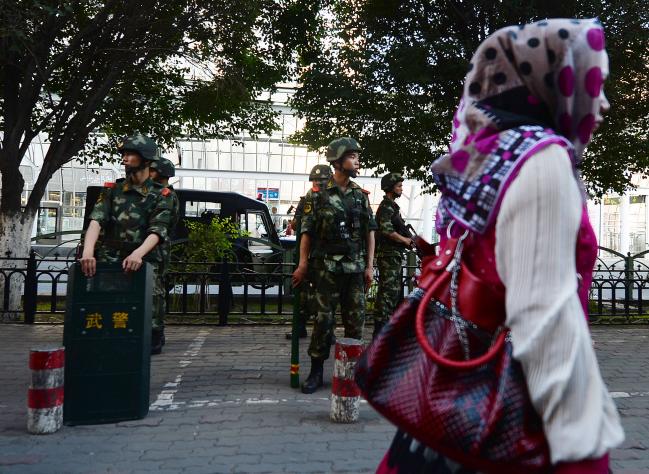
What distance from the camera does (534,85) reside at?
128 cm

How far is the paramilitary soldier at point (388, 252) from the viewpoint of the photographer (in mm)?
7977

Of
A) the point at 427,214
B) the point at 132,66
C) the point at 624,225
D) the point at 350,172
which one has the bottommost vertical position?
the point at 350,172

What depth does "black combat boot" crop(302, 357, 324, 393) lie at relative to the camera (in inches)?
210

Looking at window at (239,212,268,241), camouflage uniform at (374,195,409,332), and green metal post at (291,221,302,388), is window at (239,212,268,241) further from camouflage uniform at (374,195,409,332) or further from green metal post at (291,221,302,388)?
green metal post at (291,221,302,388)

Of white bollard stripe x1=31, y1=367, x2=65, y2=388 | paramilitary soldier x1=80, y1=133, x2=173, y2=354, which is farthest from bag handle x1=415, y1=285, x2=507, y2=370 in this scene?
paramilitary soldier x1=80, y1=133, x2=173, y2=354

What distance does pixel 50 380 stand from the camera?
4172 mm

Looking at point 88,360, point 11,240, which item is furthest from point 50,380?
point 11,240

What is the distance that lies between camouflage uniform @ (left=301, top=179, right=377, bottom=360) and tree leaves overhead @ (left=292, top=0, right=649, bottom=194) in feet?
15.1

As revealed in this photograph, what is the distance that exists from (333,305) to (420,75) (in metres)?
5.15

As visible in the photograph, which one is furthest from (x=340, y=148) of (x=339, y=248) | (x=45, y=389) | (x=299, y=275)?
(x=45, y=389)

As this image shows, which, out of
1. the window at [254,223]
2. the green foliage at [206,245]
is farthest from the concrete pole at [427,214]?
the green foliage at [206,245]

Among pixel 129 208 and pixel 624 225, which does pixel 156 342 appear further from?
pixel 624 225

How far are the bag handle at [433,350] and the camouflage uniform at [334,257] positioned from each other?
3.95 metres

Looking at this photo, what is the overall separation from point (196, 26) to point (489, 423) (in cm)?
1012
